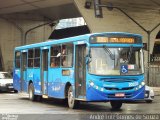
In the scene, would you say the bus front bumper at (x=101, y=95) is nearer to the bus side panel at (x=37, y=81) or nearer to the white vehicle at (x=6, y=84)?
the bus side panel at (x=37, y=81)

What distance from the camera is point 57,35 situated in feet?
237

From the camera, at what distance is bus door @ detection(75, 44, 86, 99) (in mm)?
18141

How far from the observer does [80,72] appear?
1842 centimetres

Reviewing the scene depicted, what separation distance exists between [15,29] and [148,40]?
19283 millimetres

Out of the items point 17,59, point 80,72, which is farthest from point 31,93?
point 80,72

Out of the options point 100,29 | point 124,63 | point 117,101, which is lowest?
point 117,101

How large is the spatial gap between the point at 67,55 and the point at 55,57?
1.34 meters

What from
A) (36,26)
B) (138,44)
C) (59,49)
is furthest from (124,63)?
(36,26)

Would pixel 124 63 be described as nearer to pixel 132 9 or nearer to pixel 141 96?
pixel 141 96

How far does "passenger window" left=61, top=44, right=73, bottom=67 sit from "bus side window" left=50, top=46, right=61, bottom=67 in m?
0.46

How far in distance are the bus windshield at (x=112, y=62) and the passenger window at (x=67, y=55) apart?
1571 mm

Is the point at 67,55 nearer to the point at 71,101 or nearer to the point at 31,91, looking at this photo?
the point at 71,101

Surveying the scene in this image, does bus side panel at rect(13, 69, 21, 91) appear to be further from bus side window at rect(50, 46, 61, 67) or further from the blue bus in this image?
the blue bus

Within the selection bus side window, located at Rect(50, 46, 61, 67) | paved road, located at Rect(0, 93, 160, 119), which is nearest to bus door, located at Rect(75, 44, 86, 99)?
paved road, located at Rect(0, 93, 160, 119)
